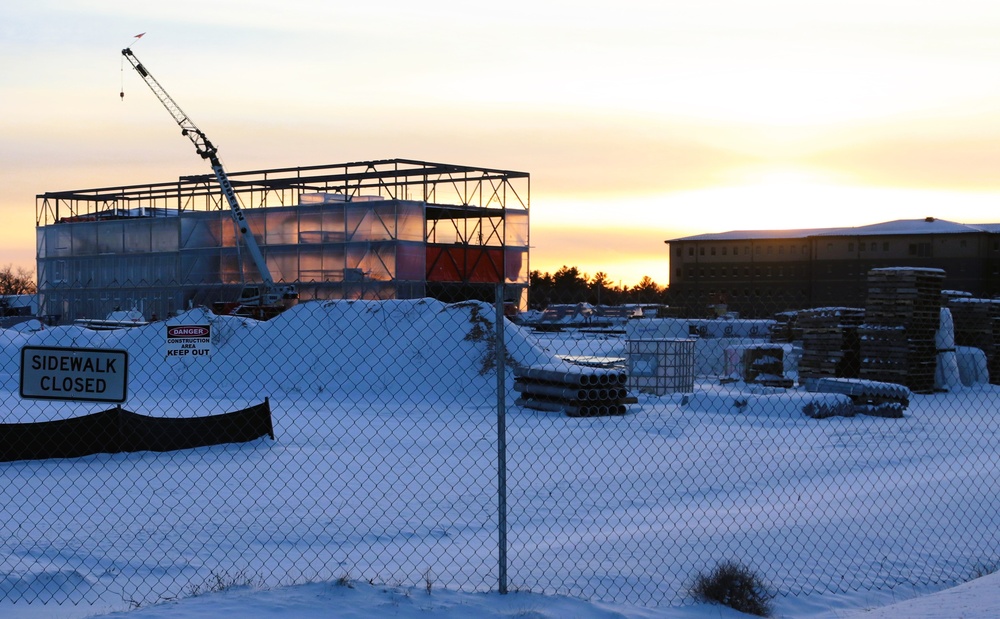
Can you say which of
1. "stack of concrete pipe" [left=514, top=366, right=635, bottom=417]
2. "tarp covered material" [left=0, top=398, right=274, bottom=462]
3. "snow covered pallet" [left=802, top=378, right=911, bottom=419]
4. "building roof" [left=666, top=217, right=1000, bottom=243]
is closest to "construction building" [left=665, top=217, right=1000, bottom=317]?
"building roof" [left=666, top=217, right=1000, bottom=243]

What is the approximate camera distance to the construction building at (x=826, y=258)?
87938 millimetres

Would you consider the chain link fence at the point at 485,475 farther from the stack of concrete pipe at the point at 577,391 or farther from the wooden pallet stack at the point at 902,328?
the wooden pallet stack at the point at 902,328

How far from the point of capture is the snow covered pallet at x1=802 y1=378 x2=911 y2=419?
2036 cm

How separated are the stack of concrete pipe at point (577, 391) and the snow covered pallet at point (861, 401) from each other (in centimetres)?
385

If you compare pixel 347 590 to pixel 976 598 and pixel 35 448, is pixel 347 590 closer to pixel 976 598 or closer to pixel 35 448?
pixel 976 598

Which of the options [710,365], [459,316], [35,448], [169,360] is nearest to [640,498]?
[35,448]

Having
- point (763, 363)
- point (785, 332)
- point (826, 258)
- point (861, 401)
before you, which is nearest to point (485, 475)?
point (861, 401)

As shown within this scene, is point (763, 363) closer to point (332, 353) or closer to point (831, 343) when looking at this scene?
point (831, 343)

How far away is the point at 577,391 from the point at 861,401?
20.2 ft

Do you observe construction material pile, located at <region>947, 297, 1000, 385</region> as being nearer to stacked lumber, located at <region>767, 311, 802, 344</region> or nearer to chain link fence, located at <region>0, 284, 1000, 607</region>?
chain link fence, located at <region>0, 284, 1000, 607</region>

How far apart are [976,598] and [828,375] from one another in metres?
20.9

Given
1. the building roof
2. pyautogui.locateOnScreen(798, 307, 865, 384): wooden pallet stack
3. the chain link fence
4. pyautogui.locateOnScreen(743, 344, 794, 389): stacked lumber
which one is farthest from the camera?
the building roof

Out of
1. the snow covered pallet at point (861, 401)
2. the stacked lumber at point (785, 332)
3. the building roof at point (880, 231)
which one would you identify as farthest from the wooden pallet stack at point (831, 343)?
the building roof at point (880, 231)

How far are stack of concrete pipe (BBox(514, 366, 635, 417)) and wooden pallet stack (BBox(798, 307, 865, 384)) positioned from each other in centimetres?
783
